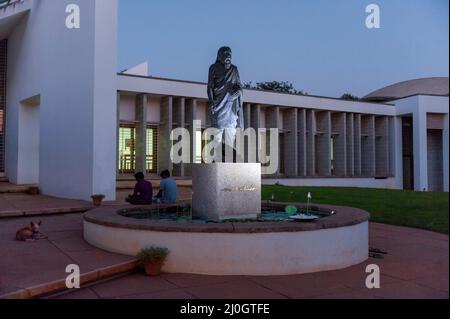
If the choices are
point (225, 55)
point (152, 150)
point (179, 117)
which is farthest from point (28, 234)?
point (179, 117)

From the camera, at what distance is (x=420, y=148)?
2553 cm

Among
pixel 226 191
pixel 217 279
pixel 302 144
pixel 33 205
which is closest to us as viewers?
pixel 217 279

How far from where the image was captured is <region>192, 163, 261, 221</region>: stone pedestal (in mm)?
6770

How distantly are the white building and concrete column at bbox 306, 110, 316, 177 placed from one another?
0.07 m

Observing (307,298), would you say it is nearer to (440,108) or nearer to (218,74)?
(218,74)

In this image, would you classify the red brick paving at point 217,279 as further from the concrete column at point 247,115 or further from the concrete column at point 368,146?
the concrete column at point 368,146

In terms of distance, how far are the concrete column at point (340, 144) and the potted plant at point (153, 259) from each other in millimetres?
21125

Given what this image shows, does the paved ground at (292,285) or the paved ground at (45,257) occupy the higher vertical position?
the paved ground at (45,257)

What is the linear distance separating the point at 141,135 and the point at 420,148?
53.3 feet

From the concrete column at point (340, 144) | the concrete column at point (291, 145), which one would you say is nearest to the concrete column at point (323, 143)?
the concrete column at point (340, 144)

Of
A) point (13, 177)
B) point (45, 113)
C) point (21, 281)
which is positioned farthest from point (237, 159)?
point (13, 177)

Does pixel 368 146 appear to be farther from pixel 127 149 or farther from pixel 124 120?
pixel 124 120

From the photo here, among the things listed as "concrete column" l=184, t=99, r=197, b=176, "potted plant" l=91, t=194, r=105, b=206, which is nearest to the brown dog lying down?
"potted plant" l=91, t=194, r=105, b=206

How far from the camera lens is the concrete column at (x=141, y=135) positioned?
63.2 feet
